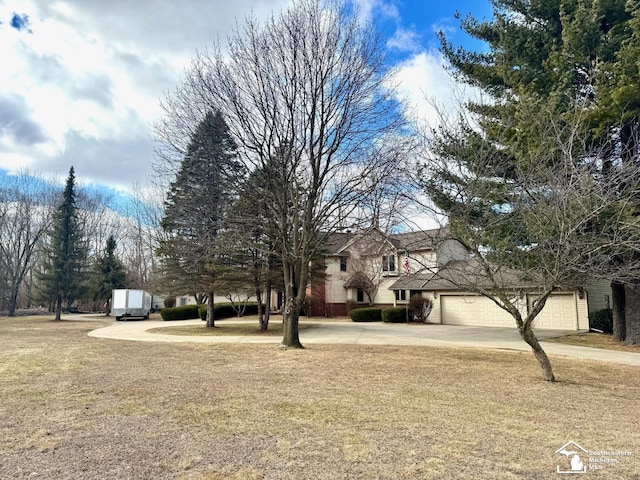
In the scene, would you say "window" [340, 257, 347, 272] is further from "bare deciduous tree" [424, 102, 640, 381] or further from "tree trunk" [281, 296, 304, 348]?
"bare deciduous tree" [424, 102, 640, 381]

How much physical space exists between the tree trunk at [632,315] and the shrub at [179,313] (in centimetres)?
2451

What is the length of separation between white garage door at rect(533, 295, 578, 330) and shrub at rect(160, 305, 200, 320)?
21.6m

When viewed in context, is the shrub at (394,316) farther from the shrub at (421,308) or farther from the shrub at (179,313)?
the shrub at (179,313)

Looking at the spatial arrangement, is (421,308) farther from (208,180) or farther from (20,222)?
(20,222)

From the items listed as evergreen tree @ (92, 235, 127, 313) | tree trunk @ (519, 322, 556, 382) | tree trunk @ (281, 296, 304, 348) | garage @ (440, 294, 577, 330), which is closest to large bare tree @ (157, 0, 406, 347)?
tree trunk @ (281, 296, 304, 348)

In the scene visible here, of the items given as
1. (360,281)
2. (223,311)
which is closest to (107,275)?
(223,311)

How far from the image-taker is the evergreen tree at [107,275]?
116ft

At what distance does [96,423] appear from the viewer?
5148 millimetres

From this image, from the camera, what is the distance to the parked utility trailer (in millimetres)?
29875

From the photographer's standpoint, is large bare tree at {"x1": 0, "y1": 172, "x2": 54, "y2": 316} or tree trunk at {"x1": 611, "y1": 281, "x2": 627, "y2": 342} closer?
tree trunk at {"x1": 611, "y1": 281, "x2": 627, "y2": 342}

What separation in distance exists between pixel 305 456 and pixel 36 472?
2.34m

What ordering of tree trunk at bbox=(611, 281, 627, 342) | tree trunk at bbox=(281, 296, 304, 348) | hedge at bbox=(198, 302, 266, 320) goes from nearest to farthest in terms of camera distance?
tree trunk at bbox=(281, 296, 304, 348)
tree trunk at bbox=(611, 281, 627, 342)
hedge at bbox=(198, 302, 266, 320)

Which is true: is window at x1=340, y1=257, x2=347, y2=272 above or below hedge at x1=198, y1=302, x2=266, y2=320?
above

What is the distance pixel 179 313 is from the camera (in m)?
29.6
